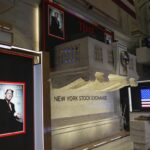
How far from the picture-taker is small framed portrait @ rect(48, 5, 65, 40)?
8.45 ft

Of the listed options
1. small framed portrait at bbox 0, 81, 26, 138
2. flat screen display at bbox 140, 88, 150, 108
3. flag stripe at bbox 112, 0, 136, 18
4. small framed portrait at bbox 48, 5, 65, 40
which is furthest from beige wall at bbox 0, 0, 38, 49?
flat screen display at bbox 140, 88, 150, 108

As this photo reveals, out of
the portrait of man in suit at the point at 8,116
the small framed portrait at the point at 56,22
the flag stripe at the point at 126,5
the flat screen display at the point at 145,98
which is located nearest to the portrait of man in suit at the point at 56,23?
the small framed portrait at the point at 56,22

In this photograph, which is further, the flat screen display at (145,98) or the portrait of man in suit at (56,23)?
the flat screen display at (145,98)

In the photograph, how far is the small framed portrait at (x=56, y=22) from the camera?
2576 millimetres

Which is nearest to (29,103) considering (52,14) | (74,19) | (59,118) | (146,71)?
(59,118)

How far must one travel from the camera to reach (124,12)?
161 inches

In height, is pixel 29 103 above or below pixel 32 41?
below

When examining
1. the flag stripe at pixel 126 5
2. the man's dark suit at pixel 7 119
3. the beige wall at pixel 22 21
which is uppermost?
the flag stripe at pixel 126 5

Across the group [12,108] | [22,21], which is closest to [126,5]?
[22,21]

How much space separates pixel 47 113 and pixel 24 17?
0.97 meters

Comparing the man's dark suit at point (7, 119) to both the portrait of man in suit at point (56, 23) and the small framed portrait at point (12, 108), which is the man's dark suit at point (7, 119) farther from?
the portrait of man in suit at point (56, 23)

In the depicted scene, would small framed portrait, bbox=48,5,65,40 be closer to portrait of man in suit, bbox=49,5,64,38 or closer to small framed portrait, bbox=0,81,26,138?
portrait of man in suit, bbox=49,5,64,38

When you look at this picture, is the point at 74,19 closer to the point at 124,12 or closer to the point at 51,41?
the point at 51,41

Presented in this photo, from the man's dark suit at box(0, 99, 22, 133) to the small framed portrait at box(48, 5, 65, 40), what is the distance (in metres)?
0.91
